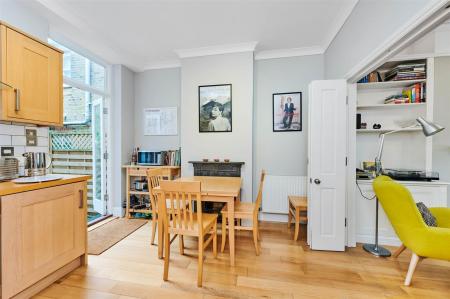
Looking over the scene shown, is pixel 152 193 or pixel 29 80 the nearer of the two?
pixel 29 80

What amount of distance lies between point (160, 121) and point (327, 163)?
9.96ft

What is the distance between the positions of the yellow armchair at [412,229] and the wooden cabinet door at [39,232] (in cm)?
310

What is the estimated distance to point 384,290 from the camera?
173cm

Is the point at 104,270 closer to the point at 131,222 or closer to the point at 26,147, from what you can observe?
the point at 131,222

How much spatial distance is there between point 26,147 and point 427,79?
4.89 metres

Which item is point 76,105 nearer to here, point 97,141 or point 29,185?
point 97,141

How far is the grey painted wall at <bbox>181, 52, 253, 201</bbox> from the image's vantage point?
324cm

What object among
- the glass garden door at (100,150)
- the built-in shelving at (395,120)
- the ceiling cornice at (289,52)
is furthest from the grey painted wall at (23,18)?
the built-in shelving at (395,120)

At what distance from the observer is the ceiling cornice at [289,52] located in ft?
10.6

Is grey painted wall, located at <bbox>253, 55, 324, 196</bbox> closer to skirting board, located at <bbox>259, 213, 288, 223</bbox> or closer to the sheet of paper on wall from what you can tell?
skirting board, located at <bbox>259, 213, 288, 223</bbox>

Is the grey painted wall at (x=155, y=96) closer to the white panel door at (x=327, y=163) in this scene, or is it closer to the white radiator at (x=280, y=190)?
the white radiator at (x=280, y=190)

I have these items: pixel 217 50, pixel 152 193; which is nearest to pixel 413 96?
pixel 217 50

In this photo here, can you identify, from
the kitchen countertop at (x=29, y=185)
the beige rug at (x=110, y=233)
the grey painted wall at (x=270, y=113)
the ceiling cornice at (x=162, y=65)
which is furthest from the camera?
the ceiling cornice at (x=162, y=65)

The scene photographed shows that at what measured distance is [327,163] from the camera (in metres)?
2.43
